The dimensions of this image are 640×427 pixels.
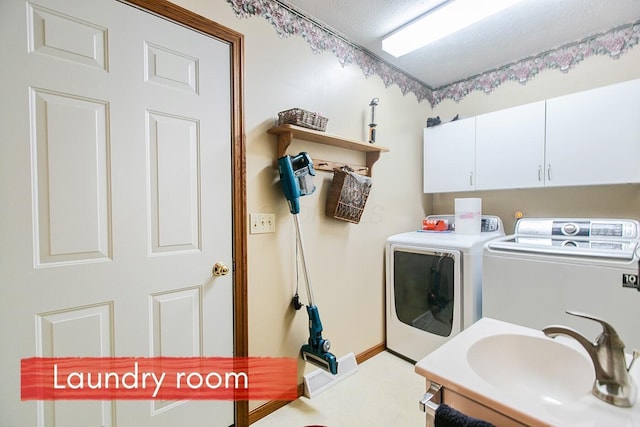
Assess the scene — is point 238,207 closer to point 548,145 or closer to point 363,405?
point 363,405

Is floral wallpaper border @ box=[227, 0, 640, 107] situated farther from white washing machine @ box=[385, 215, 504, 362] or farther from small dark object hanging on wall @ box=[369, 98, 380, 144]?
white washing machine @ box=[385, 215, 504, 362]

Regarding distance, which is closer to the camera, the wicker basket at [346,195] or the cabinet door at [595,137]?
the cabinet door at [595,137]

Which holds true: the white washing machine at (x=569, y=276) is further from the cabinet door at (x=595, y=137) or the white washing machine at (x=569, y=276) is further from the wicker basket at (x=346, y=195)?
the wicker basket at (x=346, y=195)

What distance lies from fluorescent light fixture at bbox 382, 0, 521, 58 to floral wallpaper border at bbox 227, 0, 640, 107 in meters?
0.28

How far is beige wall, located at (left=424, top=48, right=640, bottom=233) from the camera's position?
2.02 metres

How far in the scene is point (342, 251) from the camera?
2.15 metres

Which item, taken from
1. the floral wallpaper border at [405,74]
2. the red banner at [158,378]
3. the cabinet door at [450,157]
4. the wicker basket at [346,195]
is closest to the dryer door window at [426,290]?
the wicker basket at [346,195]

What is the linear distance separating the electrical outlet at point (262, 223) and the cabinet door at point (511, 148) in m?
1.81

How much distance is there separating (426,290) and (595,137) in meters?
1.54

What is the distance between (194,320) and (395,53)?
2315mm

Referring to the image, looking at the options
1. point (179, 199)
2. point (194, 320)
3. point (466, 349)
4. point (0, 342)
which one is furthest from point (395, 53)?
point (0, 342)

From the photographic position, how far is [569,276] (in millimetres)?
1654

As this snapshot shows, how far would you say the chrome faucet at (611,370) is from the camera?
0.65 metres

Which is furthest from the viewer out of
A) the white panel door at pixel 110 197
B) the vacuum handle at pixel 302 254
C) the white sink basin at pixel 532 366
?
the vacuum handle at pixel 302 254
